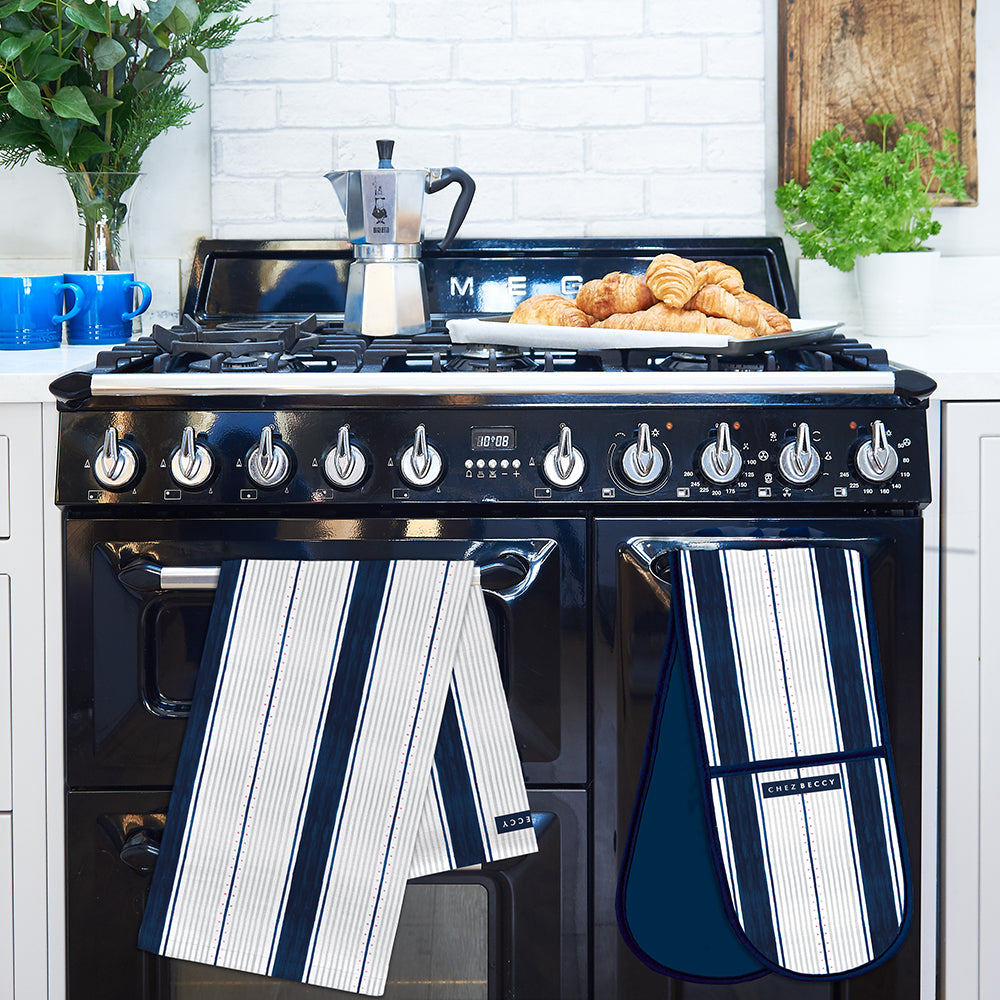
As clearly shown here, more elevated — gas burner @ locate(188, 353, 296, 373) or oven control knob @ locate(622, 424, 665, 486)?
gas burner @ locate(188, 353, 296, 373)

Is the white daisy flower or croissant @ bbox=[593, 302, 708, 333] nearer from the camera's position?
croissant @ bbox=[593, 302, 708, 333]

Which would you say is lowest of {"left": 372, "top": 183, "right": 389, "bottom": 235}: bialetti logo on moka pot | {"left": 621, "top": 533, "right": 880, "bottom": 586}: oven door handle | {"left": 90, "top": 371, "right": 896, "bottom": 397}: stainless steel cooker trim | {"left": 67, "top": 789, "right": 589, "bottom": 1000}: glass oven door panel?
{"left": 67, "top": 789, "right": 589, "bottom": 1000}: glass oven door panel

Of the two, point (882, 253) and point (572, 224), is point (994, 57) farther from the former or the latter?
point (572, 224)

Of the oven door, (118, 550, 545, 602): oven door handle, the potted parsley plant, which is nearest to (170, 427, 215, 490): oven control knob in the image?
Answer: (118, 550, 545, 602): oven door handle

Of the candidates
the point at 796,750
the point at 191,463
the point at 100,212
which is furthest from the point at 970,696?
the point at 100,212

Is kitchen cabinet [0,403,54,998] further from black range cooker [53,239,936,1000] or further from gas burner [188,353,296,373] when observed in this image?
gas burner [188,353,296,373]

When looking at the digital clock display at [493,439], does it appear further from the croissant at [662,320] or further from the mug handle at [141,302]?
the mug handle at [141,302]

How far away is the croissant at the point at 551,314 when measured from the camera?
1639mm

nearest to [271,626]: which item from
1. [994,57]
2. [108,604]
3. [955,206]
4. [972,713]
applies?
[108,604]

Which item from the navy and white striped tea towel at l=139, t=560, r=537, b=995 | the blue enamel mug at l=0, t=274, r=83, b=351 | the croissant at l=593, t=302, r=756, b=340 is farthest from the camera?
the blue enamel mug at l=0, t=274, r=83, b=351

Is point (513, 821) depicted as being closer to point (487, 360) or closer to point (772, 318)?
point (487, 360)

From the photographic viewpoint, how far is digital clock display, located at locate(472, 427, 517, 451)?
1.33 metres

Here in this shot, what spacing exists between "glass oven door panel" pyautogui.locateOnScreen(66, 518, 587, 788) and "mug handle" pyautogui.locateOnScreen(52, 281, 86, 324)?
0.53 m

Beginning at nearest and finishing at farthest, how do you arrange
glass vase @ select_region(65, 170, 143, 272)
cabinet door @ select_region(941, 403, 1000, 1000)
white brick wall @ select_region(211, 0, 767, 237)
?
cabinet door @ select_region(941, 403, 1000, 1000) < glass vase @ select_region(65, 170, 143, 272) < white brick wall @ select_region(211, 0, 767, 237)
